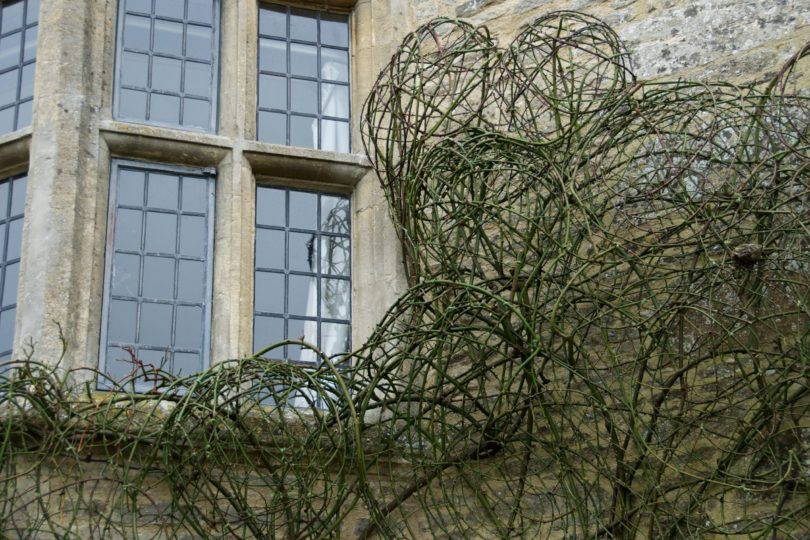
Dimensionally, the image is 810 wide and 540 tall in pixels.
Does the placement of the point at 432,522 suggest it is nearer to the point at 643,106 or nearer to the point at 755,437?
the point at 755,437

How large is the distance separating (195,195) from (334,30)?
0.99 meters

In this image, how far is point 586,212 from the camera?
4715 mm

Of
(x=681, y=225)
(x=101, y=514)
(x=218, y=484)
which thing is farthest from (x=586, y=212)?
(x=101, y=514)

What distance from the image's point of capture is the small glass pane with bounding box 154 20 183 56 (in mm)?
5777

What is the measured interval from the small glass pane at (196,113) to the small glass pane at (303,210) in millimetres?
424

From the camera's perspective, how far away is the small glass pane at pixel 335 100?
5.88 m

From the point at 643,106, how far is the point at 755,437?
3.78 ft

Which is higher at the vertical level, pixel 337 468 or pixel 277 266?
pixel 277 266

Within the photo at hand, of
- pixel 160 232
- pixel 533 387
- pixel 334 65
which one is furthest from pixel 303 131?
pixel 533 387

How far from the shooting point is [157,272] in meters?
5.38

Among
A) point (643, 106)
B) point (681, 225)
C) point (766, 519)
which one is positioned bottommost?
point (766, 519)

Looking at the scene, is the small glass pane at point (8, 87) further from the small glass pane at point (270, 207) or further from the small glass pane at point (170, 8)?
the small glass pane at point (270, 207)

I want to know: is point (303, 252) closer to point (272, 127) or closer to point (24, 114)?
point (272, 127)

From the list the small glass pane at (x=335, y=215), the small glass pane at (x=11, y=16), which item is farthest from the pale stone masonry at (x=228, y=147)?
the small glass pane at (x=11, y=16)
